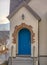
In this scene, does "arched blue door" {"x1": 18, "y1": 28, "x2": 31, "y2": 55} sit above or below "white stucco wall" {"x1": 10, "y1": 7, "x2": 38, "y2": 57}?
below

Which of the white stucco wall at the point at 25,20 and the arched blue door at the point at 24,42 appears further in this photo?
the arched blue door at the point at 24,42

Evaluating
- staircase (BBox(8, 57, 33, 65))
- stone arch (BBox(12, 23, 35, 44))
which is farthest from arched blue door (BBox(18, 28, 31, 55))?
staircase (BBox(8, 57, 33, 65))

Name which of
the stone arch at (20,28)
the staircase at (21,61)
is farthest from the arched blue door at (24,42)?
the staircase at (21,61)

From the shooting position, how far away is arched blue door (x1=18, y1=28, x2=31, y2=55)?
5344 mm

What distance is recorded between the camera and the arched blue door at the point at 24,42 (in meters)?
5.34

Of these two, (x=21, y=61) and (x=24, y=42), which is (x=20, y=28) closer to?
(x=24, y=42)

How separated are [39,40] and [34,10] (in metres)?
0.76

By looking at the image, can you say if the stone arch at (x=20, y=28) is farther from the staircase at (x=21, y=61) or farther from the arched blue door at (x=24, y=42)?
the staircase at (x=21, y=61)

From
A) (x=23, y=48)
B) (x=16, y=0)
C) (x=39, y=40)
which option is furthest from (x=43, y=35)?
(x=16, y=0)

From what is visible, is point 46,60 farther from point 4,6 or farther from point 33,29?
point 4,6

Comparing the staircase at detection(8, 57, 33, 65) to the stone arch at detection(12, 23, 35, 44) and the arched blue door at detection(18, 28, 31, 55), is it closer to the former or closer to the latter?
the arched blue door at detection(18, 28, 31, 55)

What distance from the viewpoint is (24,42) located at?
17.6 ft

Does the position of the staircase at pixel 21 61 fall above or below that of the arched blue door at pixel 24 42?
below

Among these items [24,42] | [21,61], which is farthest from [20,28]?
[21,61]
